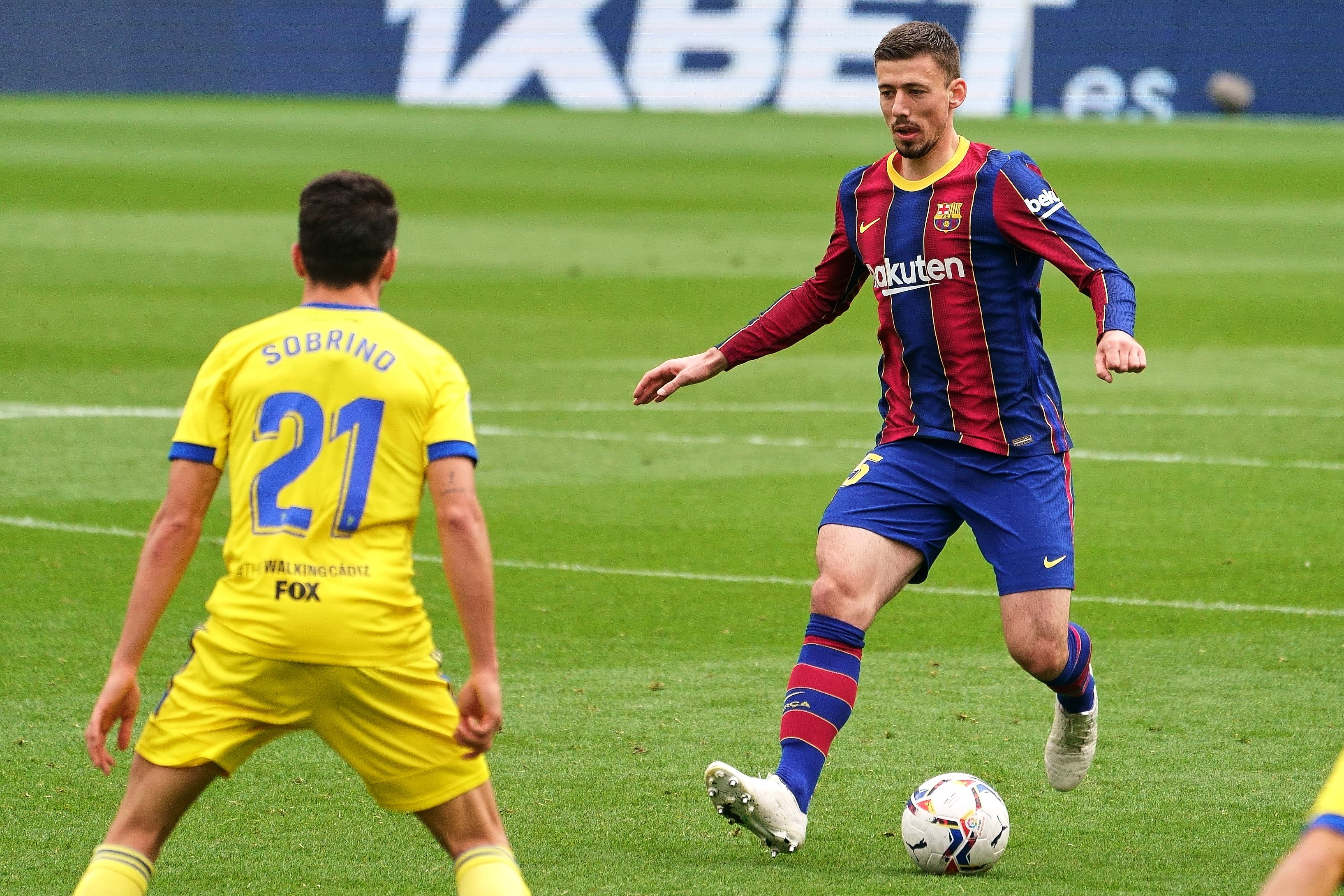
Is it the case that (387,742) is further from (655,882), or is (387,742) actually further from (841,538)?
(841,538)

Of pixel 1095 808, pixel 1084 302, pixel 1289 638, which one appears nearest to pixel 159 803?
pixel 1095 808

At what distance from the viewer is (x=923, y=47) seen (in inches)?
224

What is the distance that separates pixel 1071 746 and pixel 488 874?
7.86 feet

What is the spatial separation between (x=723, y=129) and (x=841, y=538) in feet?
106

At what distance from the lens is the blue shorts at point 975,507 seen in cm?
565

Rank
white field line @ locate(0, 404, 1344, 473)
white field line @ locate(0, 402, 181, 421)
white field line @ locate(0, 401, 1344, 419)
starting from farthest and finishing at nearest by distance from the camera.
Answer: white field line @ locate(0, 401, 1344, 419)
white field line @ locate(0, 402, 181, 421)
white field line @ locate(0, 404, 1344, 473)

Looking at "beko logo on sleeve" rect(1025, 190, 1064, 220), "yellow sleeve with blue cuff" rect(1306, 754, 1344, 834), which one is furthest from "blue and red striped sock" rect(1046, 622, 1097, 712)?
"yellow sleeve with blue cuff" rect(1306, 754, 1344, 834)

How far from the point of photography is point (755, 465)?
11242 mm

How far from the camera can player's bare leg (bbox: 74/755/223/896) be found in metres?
3.86

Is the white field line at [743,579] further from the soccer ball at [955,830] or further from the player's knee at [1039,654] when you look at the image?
the soccer ball at [955,830]

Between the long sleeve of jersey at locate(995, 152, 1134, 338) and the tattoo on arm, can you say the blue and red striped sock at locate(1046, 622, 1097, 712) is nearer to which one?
the long sleeve of jersey at locate(995, 152, 1134, 338)

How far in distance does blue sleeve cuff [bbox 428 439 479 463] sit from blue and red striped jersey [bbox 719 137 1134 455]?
2.18m

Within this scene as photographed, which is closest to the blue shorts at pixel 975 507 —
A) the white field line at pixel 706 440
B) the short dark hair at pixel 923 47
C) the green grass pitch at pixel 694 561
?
the green grass pitch at pixel 694 561

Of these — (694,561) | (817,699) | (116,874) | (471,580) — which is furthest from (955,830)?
(694,561)
